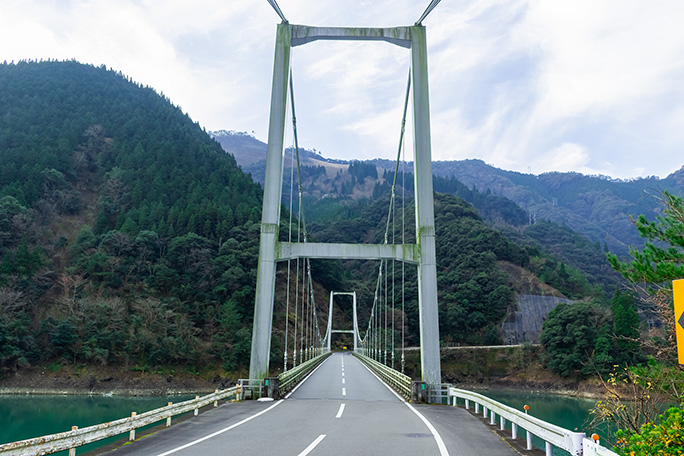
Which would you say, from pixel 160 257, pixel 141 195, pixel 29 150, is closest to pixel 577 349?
pixel 160 257

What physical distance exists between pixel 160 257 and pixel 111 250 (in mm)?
7023

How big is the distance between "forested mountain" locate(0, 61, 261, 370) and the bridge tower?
1780 inches

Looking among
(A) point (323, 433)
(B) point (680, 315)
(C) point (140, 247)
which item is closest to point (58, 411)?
(C) point (140, 247)

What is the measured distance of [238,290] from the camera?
70.2 metres

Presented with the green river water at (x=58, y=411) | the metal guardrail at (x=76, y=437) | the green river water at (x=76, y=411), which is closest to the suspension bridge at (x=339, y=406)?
the metal guardrail at (x=76, y=437)

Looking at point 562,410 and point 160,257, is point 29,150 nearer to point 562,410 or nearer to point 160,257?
point 160,257

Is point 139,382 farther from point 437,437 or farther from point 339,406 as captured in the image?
point 437,437

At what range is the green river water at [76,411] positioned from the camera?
35.3 metres

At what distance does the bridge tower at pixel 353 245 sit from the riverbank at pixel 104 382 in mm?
39682

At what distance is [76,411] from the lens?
1693 inches

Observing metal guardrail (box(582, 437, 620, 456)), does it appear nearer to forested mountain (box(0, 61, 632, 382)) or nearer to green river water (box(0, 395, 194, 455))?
green river water (box(0, 395, 194, 455))

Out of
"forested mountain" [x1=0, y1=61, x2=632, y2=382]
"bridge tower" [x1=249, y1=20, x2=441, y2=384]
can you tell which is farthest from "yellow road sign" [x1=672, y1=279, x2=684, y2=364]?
"forested mountain" [x1=0, y1=61, x2=632, y2=382]

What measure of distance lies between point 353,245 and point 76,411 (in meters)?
36.0

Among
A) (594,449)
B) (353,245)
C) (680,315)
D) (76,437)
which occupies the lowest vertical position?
(76,437)
